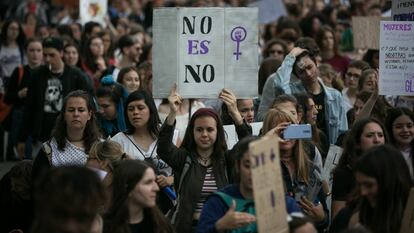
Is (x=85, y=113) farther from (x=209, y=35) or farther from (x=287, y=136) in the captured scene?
(x=287, y=136)

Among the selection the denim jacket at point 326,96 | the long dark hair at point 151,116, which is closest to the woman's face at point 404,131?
the long dark hair at point 151,116

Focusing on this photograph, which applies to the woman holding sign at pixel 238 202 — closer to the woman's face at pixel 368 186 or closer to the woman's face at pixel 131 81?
the woman's face at pixel 368 186

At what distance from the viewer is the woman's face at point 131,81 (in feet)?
44.7

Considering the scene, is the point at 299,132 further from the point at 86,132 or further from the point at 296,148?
the point at 86,132

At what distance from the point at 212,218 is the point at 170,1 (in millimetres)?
28807

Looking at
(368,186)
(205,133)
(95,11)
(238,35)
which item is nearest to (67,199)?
(368,186)

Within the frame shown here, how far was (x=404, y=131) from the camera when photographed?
31.8 ft

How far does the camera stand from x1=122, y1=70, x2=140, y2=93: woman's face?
13617 mm

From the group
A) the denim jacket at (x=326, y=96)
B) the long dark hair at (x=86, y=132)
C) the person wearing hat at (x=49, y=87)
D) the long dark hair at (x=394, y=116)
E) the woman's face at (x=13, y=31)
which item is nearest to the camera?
the long dark hair at (x=394, y=116)

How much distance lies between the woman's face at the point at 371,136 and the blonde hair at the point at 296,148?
0.69 meters

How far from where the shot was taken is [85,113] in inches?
419

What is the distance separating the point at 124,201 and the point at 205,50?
132 inches

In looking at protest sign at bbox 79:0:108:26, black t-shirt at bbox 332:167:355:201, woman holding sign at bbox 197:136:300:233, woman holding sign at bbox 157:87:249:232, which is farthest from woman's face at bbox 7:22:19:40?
woman holding sign at bbox 197:136:300:233

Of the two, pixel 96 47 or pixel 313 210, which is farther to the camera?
pixel 96 47
